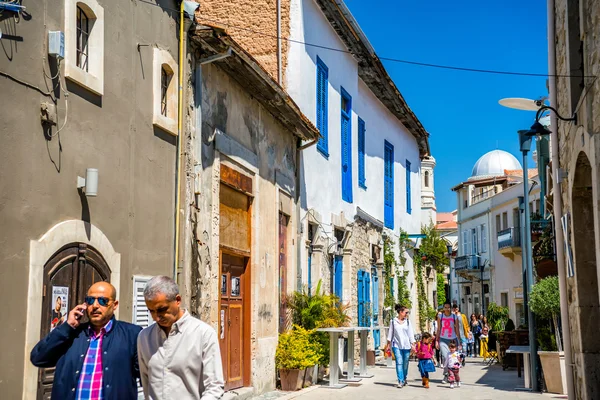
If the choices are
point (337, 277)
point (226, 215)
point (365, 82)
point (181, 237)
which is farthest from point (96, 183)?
point (365, 82)

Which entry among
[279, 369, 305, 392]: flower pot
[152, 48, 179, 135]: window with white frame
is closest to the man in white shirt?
[152, 48, 179, 135]: window with white frame

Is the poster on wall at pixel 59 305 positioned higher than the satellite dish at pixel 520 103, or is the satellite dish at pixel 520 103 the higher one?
the satellite dish at pixel 520 103

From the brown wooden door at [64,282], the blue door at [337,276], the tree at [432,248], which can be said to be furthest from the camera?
the tree at [432,248]

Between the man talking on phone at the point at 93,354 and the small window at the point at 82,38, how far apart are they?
4116mm

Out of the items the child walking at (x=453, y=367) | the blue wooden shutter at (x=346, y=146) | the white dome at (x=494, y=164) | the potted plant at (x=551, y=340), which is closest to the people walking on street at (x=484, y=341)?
the blue wooden shutter at (x=346, y=146)

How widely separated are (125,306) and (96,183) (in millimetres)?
1671

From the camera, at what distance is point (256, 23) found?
55.7 ft

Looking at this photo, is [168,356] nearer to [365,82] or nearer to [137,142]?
[137,142]

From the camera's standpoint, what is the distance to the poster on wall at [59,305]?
24.3ft

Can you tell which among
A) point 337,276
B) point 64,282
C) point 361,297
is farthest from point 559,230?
point 361,297

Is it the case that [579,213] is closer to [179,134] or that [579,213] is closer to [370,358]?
[179,134]

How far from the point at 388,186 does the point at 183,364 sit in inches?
880

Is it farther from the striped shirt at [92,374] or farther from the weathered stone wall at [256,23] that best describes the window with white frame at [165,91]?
the weathered stone wall at [256,23]

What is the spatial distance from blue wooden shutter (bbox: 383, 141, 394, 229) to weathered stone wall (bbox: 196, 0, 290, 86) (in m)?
9.86
